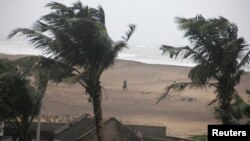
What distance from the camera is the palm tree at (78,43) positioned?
9664mm

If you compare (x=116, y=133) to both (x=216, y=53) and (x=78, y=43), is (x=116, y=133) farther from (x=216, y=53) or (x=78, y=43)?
(x=216, y=53)

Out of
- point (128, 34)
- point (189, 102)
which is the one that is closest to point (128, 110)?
point (189, 102)

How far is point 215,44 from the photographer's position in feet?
30.5

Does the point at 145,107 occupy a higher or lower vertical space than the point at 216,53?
lower

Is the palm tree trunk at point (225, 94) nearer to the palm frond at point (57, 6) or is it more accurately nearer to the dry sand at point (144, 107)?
the palm frond at point (57, 6)

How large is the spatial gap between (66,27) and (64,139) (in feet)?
23.2

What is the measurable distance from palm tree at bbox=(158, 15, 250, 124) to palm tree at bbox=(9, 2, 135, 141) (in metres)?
1.72

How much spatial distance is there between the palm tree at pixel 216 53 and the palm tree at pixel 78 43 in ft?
5.65

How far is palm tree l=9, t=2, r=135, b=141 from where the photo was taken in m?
9.66

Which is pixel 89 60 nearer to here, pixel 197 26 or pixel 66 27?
pixel 66 27

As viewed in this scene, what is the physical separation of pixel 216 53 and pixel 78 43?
3.53 meters

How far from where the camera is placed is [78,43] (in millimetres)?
10039

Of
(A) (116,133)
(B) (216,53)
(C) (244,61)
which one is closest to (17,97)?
(A) (116,133)

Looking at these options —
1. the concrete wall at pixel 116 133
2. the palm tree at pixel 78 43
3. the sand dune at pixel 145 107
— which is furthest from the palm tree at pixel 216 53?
the sand dune at pixel 145 107
